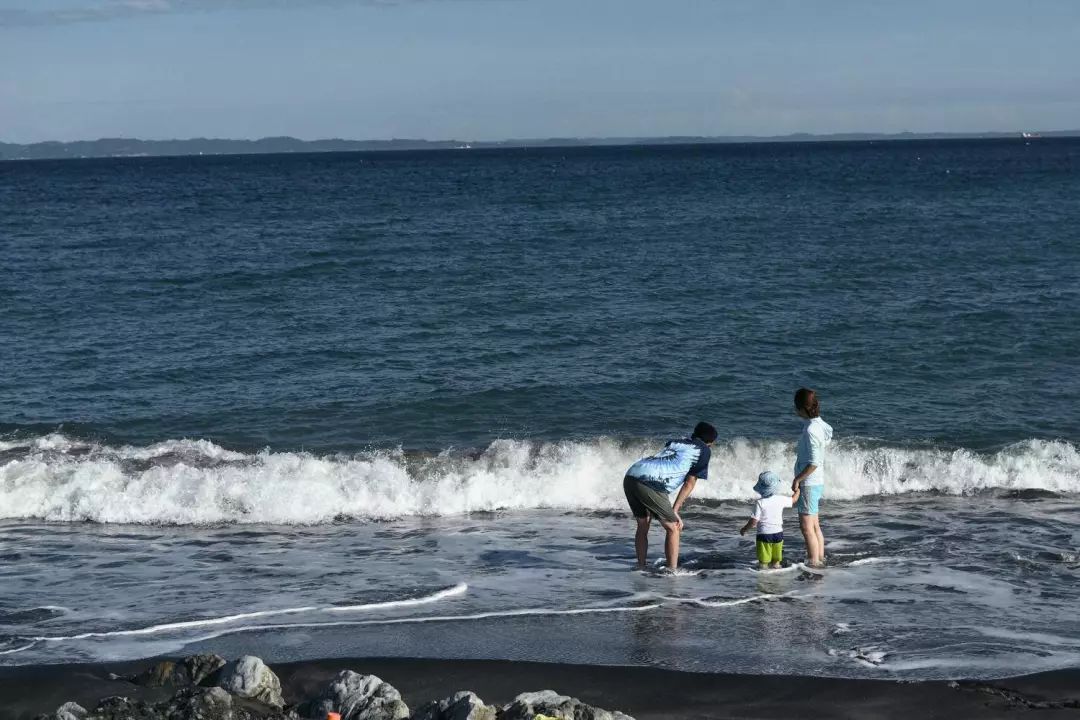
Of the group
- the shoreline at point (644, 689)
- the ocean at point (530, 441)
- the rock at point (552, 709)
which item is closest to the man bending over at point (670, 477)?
the ocean at point (530, 441)

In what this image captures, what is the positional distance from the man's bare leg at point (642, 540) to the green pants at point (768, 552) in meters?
1.05

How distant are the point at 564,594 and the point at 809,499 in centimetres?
245

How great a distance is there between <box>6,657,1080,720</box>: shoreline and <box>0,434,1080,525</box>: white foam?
5.91 m

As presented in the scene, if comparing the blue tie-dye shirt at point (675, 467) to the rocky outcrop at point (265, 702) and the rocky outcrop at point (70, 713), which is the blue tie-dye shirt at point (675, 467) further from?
the rocky outcrop at point (70, 713)

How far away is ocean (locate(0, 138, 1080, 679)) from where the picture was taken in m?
9.56

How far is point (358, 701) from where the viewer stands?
25.2ft

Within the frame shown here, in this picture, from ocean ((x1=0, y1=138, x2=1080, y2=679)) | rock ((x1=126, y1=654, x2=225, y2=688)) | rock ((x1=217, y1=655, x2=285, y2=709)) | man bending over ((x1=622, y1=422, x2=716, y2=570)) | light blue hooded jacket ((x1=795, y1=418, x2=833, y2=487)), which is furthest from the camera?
man bending over ((x1=622, y1=422, x2=716, y2=570))

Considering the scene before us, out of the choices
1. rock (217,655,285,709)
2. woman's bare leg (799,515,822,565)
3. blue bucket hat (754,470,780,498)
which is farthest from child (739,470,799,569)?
rock (217,655,285,709)

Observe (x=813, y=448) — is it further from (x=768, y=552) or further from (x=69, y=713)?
(x=69, y=713)

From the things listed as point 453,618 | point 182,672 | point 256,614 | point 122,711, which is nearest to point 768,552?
point 453,618

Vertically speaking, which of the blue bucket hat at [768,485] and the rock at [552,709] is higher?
the blue bucket hat at [768,485]

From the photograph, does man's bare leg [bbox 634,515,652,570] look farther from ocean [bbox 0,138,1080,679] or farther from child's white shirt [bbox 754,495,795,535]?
child's white shirt [bbox 754,495,795,535]

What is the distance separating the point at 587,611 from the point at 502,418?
27.0 feet

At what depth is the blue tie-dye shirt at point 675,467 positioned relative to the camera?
10859 mm
